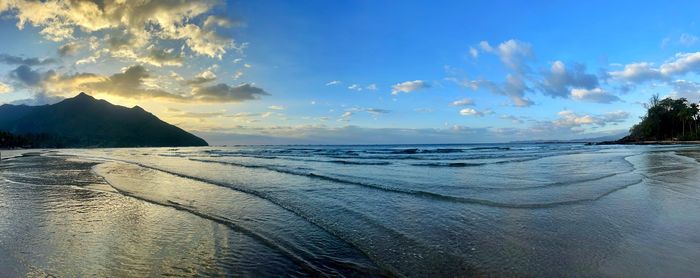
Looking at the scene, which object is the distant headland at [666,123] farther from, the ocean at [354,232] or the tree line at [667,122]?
the ocean at [354,232]

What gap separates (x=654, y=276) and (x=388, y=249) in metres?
3.80

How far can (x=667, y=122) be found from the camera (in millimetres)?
116312

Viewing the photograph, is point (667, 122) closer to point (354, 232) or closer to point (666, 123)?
point (666, 123)

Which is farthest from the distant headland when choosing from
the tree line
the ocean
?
the ocean

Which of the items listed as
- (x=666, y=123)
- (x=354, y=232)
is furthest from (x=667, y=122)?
(x=354, y=232)

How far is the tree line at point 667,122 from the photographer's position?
107m

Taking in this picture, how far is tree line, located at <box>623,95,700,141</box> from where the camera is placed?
351 ft

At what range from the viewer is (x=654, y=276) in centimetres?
512

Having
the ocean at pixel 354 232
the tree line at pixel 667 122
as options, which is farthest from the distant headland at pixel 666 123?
the ocean at pixel 354 232

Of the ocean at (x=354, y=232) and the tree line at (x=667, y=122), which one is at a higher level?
the tree line at (x=667, y=122)

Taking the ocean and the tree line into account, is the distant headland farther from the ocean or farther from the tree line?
the ocean

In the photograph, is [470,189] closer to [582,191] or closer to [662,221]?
[582,191]

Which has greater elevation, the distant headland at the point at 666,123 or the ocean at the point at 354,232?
the distant headland at the point at 666,123

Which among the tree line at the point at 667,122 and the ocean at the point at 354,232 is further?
the tree line at the point at 667,122
